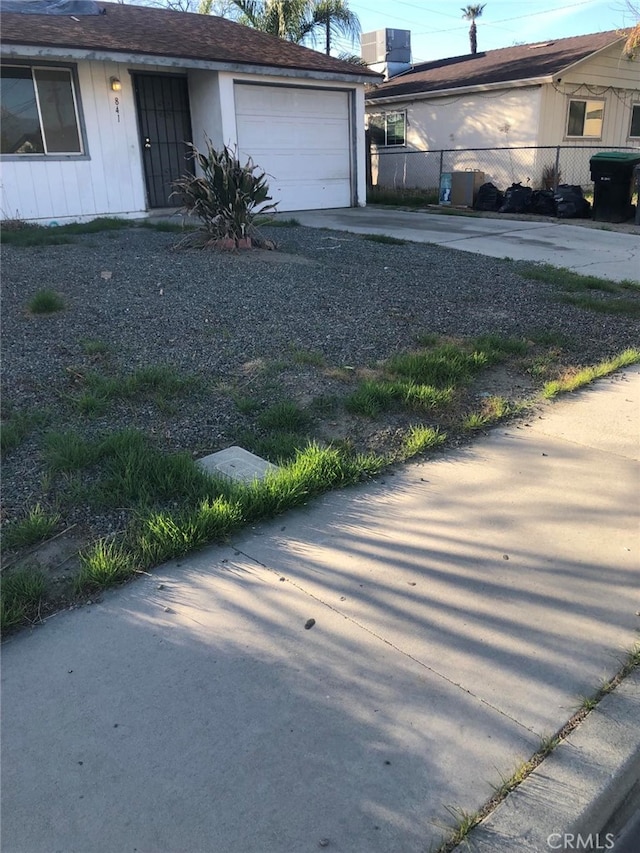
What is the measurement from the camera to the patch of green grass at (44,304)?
6172 mm

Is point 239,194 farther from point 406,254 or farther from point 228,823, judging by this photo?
point 228,823

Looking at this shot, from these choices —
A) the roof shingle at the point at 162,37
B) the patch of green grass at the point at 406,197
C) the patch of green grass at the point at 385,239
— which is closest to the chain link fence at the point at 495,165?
the patch of green grass at the point at 406,197

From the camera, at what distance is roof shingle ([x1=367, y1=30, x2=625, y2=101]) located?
20.1 meters

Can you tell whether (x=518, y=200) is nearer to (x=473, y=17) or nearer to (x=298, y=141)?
(x=298, y=141)

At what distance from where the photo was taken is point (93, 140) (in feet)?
44.4

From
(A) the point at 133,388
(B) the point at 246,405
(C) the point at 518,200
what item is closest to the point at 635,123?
(C) the point at 518,200

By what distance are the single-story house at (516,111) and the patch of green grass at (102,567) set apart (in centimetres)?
1869

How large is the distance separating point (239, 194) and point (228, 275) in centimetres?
174

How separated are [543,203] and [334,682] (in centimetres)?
1640

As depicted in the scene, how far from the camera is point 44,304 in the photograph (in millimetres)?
6199

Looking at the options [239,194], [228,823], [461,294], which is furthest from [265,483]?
[239,194]

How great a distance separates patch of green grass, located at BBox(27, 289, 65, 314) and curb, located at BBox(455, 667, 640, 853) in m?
5.62

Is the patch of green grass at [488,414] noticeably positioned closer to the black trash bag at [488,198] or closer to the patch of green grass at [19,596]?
the patch of green grass at [19,596]

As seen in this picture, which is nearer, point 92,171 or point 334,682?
point 334,682
